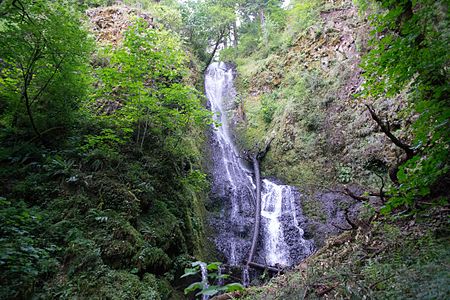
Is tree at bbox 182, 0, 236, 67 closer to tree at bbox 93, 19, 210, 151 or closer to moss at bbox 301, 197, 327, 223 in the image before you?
tree at bbox 93, 19, 210, 151

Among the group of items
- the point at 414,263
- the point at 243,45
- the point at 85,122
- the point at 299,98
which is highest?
the point at 243,45

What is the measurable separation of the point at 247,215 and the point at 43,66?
8221 mm

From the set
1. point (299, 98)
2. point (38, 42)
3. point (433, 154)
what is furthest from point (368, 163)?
point (38, 42)

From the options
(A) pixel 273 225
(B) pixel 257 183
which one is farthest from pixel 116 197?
(B) pixel 257 183

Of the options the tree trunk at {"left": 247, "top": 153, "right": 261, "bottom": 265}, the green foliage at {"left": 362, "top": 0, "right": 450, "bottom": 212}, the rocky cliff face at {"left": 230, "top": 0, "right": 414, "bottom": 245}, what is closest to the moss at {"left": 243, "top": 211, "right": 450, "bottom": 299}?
the green foliage at {"left": 362, "top": 0, "right": 450, "bottom": 212}

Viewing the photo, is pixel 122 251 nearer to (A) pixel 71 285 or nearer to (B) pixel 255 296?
(A) pixel 71 285

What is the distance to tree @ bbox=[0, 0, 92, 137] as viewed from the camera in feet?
14.9

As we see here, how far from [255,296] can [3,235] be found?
11.2ft

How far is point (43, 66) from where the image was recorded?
202 inches

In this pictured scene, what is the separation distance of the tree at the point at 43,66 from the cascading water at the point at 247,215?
3.34 metres

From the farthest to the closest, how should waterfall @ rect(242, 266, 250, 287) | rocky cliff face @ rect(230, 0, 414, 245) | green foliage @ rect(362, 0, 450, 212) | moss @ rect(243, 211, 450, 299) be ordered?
1. rocky cliff face @ rect(230, 0, 414, 245)
2. waterfall @ rect(242, 266, 250, 287)
3. green foliage @ rect(362, 0, 450, 212)
4. moss @ rect(243, 211, 450, 299)

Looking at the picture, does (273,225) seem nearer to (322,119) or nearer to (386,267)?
(322,119)

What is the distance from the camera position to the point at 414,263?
2.89 metres

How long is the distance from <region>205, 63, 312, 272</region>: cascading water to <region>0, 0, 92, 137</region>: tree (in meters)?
3.34
